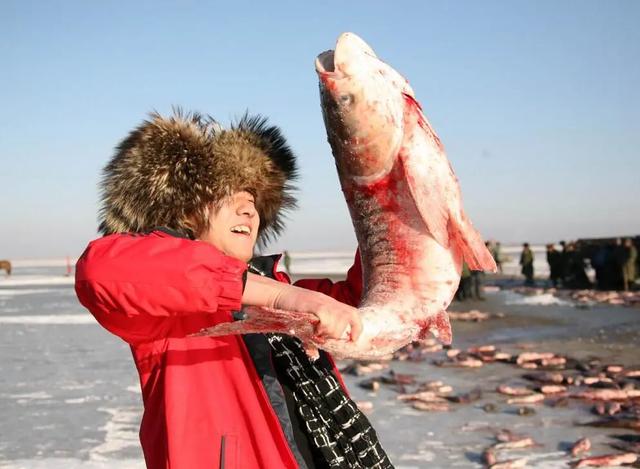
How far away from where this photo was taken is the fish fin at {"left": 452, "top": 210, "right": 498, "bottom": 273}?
84.2 inches

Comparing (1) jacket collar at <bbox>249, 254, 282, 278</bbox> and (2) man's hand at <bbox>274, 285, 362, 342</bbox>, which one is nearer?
(2) man's hand at <bbox>274, 285, 362, 342</bbox>

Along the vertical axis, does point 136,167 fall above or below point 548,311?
above

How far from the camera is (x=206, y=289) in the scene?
1.63 m

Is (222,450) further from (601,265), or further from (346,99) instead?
(601,265)

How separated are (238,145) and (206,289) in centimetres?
83

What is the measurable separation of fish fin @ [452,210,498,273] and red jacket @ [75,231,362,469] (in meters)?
0.73

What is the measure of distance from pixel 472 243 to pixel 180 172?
0.92 meters

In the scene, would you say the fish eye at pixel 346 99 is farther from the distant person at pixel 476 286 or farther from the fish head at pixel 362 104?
the distant person at pixel 476 286

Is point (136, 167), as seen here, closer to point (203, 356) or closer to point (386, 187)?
point (203, 356)

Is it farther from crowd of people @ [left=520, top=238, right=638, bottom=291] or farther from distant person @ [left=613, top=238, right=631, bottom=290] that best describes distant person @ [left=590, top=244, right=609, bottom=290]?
distant person @ [left=613, top=238, right=631, bottom=290]

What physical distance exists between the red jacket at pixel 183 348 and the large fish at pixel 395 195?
392mm

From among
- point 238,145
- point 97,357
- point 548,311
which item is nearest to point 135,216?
point 238,145

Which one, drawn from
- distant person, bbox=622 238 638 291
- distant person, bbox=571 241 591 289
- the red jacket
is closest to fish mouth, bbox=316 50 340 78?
the red jacket

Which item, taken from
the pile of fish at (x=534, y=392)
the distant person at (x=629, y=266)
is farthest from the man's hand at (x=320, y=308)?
the distant person at (x=629, y=266)
